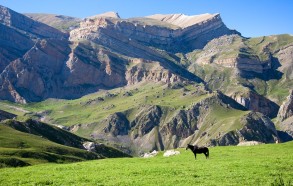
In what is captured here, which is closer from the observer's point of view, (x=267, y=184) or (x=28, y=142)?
(x=267, y=184)

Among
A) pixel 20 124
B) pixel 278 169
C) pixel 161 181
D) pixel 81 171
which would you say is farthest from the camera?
pixel 20 124

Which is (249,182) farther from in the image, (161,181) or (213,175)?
(161,181)

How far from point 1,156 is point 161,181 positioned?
58365mm

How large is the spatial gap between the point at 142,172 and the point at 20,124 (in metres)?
160

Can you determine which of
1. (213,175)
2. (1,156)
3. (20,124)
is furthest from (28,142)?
(213,175)

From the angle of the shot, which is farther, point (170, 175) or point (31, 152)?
point (31, 152)

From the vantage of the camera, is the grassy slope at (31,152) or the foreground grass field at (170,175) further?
the grassy slope at (31,152)

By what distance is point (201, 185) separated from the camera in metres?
30.3

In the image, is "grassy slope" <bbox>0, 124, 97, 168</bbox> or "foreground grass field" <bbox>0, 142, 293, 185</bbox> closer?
"foreground grass field" <bbox>0, 142, 293, 185</bbox>

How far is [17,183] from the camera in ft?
109

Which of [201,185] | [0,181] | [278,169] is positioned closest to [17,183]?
[0,181]

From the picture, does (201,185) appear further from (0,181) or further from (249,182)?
(0,181)

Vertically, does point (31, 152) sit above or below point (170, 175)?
below

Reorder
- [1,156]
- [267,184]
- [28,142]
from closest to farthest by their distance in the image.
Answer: [267,184] → [1,156] → [28,142]
